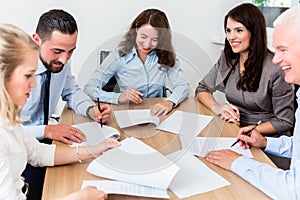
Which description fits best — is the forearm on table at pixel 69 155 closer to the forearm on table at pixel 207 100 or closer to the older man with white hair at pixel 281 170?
the older man with white hair at pixel 281 170

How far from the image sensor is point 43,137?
1.46 m

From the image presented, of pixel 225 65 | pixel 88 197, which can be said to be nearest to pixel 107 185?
pixel 88 197

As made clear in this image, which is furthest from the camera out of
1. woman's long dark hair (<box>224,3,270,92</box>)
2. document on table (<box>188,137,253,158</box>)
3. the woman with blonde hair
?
woman's long dark hair (<box>224,3,270,92</box>)

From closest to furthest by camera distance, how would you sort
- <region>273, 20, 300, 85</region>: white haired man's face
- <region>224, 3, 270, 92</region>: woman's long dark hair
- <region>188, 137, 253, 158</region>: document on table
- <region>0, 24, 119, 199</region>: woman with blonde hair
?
<region>0, 24, 119, 199</region>: woman with blonde hair
<region>273, 20, 300, 85</region>: white haired man's face
<region>188, 137, 253, 158</region>: document on table
<region>224, 3, 270, 92</region>: woman's long dark hair

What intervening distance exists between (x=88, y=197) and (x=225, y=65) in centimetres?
125

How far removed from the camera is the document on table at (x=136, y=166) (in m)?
1.07

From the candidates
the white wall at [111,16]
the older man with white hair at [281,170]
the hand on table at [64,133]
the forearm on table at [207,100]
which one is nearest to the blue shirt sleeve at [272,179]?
the older man with white hair at [281,170]

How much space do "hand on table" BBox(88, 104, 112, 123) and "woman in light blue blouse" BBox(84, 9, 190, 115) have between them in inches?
4.4

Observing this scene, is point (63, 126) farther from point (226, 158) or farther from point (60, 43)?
point (226, 158)

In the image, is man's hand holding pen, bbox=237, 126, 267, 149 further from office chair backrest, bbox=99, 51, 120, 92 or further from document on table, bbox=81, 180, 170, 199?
office chair backrest, bbox=99, 51, 120, 92

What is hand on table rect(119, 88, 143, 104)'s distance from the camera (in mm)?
1762

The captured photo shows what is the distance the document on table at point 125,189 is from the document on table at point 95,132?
269mm

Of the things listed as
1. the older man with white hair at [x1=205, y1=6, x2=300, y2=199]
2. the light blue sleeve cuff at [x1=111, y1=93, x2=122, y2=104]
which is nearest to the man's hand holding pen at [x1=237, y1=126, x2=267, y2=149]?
the older man with white hair at [x1=205, y1=6, x2=300, y2=199]

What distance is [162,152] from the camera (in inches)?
51.5
